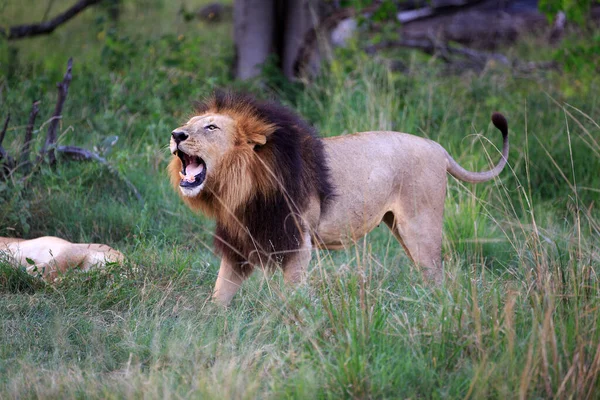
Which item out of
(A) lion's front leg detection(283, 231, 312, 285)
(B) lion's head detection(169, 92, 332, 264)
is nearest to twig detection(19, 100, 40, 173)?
(B) lion's head detection(169, 92, 332, 264)

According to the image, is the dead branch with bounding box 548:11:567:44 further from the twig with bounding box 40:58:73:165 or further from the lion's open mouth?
the lion's open mouth

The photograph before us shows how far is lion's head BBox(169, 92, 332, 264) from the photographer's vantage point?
363cm

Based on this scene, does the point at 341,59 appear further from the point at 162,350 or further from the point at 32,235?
the point at 162,350

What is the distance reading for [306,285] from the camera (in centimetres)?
348

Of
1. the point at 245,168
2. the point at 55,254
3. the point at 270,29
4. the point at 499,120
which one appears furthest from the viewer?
the point at 270,29

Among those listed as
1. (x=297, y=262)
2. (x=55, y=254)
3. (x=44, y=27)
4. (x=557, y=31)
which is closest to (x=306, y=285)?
(x=297, y=262)

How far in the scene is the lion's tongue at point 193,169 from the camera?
366cm

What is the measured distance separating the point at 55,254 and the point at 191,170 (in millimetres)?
1135

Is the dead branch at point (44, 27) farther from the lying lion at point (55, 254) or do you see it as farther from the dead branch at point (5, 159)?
the lying lion at point (55, 254)

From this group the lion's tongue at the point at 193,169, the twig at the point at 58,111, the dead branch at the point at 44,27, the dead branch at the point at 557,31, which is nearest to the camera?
the lion's tongue at the point at 193,169

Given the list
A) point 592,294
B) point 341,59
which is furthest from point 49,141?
point 592,294

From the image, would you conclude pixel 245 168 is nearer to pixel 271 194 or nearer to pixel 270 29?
pixel 271 194

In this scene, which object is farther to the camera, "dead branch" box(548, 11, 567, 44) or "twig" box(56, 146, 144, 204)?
"dead branch" box(548, 11, 567, 44)

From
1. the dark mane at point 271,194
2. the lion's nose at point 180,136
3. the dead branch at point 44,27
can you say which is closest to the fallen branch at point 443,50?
the dead branch at point 44,27
